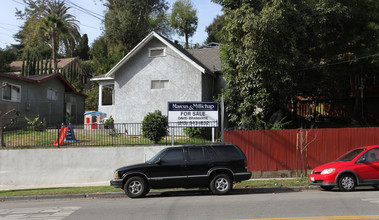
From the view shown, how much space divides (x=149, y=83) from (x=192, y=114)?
6720 millimetres

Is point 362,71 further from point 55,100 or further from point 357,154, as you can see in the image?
point 55,100

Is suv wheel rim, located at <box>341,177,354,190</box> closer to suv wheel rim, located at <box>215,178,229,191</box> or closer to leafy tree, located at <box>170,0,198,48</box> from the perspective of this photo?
suv wheel rim, located at <box>215,178,229,191</box>

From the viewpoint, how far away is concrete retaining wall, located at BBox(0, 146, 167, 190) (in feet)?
49.2

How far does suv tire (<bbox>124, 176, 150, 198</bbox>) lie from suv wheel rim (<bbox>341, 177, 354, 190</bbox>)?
252 inches

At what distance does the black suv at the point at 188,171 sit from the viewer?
10531 millimetres

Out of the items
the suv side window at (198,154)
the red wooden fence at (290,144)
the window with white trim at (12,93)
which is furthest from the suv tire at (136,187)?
the window with white trim at (12,93)

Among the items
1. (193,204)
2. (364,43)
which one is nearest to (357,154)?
(193,204)

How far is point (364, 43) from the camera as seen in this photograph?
63.7ft

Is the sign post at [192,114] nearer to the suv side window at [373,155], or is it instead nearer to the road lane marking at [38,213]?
the suv side window at [373,155]

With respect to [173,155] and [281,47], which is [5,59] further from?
[173,155]

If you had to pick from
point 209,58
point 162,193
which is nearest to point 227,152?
point 162,193

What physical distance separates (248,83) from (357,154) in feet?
27.9

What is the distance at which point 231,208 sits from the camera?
825 cm

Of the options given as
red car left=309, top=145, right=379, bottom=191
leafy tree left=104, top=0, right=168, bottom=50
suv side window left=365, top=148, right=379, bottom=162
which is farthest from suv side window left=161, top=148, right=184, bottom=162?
leafy tree left=104, top=0, right=168, bottom=50
